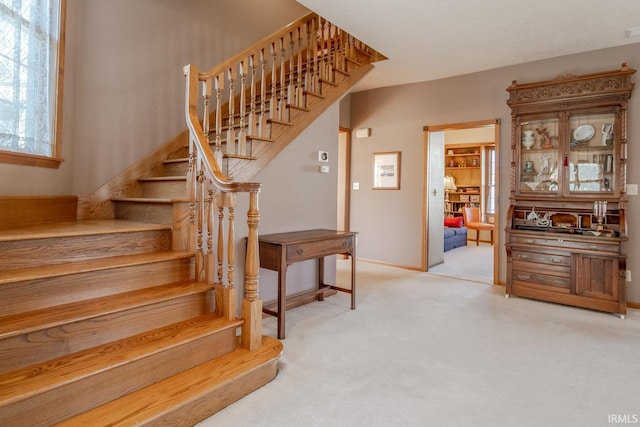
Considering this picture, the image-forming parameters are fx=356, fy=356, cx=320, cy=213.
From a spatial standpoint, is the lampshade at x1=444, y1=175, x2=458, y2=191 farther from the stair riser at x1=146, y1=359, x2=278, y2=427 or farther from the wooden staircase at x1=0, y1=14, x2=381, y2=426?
the stair riser at x1=146, y1=359, x2=278, y2=427

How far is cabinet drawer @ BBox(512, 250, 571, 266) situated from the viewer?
3.64 meters

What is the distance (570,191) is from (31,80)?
5.10m

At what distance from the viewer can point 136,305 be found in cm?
191

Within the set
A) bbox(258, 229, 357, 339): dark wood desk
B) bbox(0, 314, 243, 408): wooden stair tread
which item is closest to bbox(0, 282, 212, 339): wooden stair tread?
bbox(0, 314, 243, 408): wooden stair tread

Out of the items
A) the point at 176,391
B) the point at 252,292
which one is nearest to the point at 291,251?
the point at 252,292

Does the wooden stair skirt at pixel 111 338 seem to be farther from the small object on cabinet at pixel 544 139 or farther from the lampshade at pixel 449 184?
the lampshade at pixel 449 184

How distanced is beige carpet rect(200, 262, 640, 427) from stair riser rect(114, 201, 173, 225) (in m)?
1.26

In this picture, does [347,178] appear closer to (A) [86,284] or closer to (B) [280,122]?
(B) [280,122]

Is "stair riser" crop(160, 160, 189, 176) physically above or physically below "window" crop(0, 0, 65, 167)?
below

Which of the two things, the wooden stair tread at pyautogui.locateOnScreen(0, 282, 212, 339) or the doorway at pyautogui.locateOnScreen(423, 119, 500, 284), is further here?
the doorway at pyautogui.locateOnScreen(423, 119, 500, 284)

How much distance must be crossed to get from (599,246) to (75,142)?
4.91m

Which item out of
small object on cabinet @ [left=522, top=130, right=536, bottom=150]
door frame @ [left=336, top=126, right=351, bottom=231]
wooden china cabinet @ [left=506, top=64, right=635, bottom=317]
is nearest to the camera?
wooden china cabinet @ [left=506, top=64, right=635, bottom=317]

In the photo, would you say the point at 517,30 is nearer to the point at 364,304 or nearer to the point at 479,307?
the point at 479,307

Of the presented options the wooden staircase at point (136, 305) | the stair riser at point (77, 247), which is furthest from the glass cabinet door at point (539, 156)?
the stair riser at point (77, 247)
